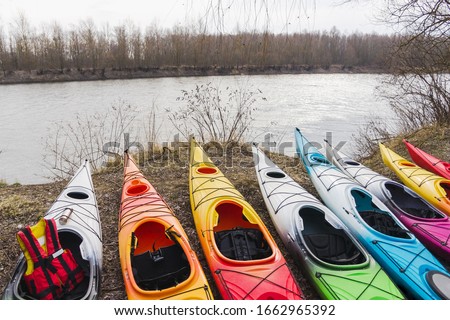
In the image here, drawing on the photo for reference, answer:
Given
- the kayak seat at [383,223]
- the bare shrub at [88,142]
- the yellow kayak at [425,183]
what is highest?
the yellow kayak at [425,183]

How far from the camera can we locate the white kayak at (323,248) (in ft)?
6.98

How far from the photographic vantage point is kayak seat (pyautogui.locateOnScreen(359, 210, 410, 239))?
8.91 ft

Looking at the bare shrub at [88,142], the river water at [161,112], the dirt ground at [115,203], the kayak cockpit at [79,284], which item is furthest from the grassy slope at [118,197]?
the river water at [161,112]

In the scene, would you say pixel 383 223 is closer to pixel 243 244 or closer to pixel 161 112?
pixel 243 244

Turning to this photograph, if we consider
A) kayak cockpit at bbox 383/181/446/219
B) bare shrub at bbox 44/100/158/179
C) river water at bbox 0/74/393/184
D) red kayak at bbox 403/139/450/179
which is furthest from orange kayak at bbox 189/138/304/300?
river water at bbox 0/74/393/184

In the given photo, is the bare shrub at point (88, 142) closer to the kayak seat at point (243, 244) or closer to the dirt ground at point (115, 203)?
the dirt ground at point (115, 203)

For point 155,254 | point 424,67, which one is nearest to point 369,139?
point 424,67

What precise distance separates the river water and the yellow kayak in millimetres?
3033

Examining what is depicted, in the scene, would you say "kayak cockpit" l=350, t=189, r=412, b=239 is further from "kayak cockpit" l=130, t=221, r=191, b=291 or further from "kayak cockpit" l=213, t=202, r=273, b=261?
"kayak cockpit" l=130, t=221, r=191, b=291

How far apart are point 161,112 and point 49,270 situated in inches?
337

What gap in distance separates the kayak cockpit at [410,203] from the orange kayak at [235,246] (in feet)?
4.76

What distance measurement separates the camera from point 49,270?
2.08 meters
